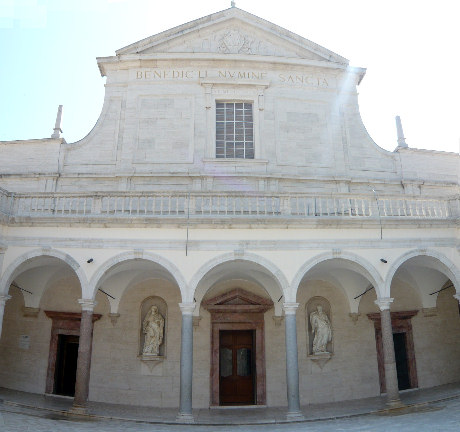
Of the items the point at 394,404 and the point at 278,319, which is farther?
the point at 278,319

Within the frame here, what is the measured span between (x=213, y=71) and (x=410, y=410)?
13297mm

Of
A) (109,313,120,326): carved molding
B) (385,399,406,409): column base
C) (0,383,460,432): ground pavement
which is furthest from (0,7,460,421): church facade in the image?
(0,383,460,432): ground pavement

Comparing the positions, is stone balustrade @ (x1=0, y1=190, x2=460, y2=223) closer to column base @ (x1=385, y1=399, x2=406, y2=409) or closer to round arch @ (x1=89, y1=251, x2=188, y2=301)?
round arch @ (x1=89, y1=251, x2=188, y2=301)

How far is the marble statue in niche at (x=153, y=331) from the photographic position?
14.0 meters

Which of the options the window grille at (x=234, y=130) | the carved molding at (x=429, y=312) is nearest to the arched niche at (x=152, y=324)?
the window grille at (x=234, y=130)

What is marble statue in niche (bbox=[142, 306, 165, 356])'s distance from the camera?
14.0m

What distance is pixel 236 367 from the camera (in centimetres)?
1430

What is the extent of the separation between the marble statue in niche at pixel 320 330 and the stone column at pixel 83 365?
706 cm

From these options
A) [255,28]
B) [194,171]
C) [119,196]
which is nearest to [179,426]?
[119,196]

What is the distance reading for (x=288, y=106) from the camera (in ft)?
56.2

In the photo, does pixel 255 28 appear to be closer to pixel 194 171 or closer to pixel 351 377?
pixel 194 171

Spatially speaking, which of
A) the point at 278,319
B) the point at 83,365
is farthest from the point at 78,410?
the point at 278,319

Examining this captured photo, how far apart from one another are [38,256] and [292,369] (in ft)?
24.4

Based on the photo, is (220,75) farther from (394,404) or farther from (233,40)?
(394,404)
